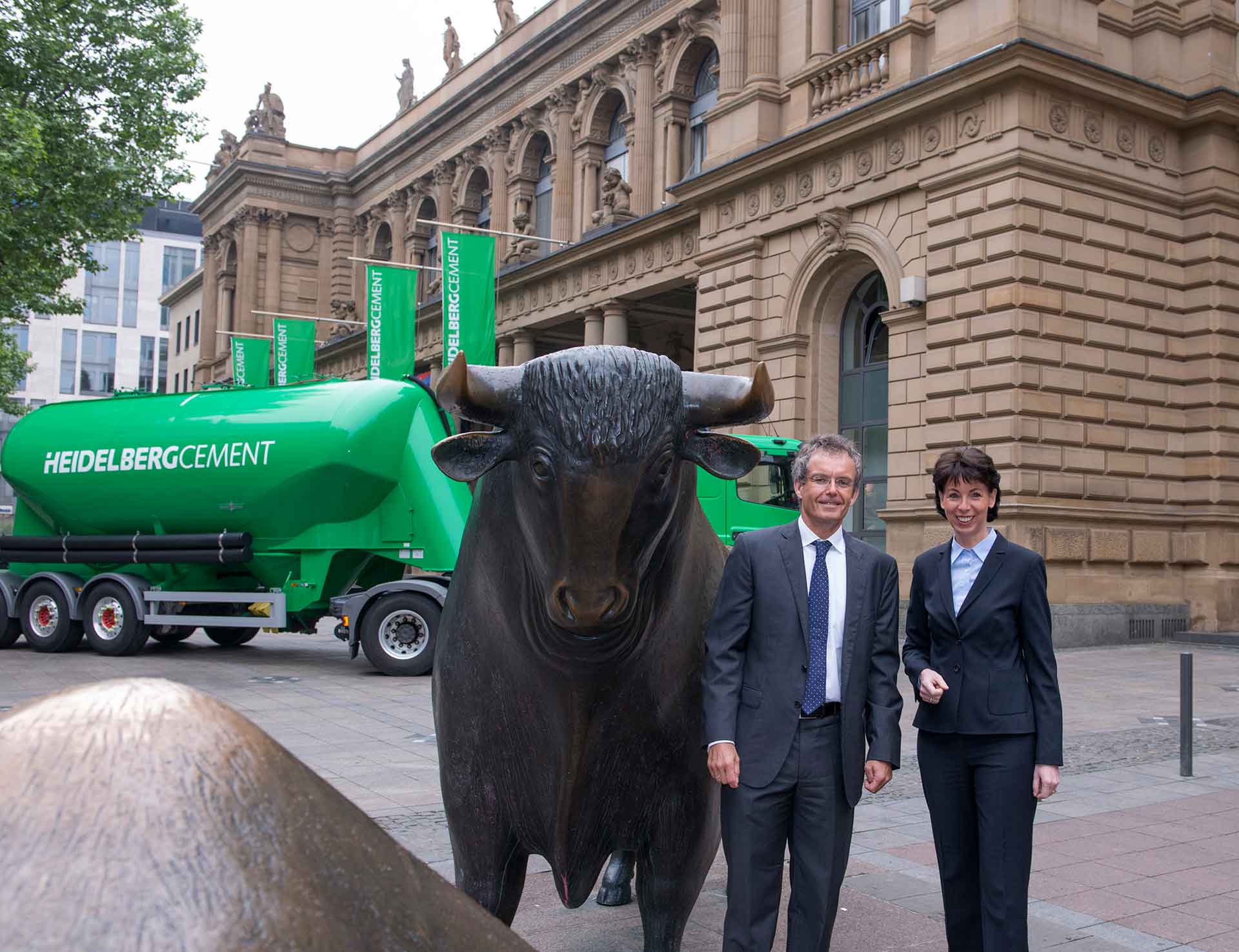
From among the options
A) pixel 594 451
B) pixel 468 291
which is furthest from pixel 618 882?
pixel 468 291

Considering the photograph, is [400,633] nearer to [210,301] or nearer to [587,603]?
[587,603]

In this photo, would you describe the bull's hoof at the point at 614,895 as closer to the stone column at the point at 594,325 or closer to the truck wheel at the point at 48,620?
the truck wheel at the point at 48,620

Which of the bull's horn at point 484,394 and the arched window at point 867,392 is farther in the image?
the arched window at point 867,392

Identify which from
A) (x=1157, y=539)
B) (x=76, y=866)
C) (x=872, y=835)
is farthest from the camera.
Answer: (x=1157, y=539)

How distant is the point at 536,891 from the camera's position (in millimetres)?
4875

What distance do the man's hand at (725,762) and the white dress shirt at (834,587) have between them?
1.32 ft

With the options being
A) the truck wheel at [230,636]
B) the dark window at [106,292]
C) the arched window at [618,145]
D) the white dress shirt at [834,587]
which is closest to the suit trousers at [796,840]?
the white dress shirt at [834,587]

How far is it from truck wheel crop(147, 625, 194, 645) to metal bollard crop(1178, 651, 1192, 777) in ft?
42.0

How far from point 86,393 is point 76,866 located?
3793 inches

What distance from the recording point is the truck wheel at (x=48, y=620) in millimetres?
15234

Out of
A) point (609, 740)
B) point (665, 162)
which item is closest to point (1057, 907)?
point (609, 740)

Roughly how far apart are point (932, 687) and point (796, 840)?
2.26 feet

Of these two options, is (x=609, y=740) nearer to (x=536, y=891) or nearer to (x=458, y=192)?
(x=536, y=891)

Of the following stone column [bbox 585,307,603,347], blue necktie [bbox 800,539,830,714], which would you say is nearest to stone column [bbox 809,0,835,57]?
stone column [bbox 585,307,603,347]
